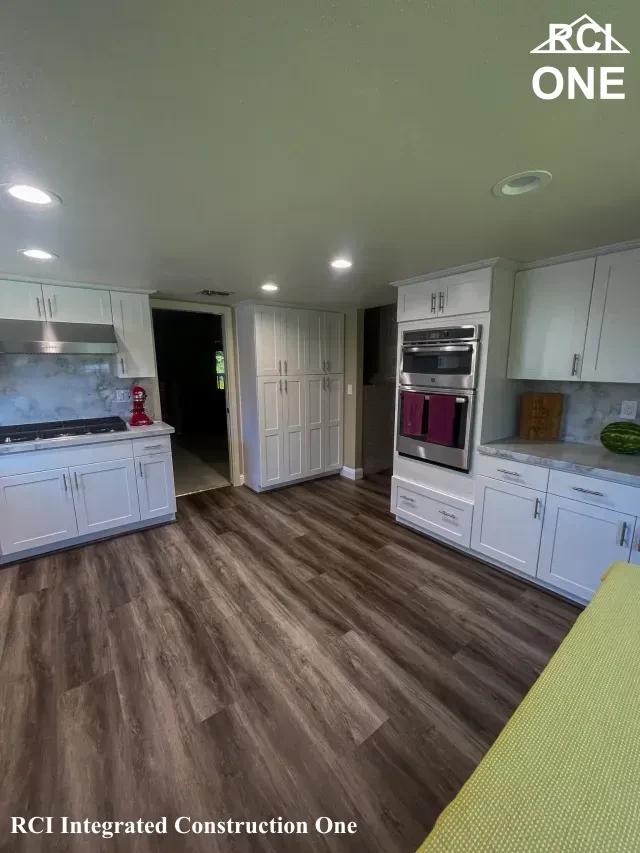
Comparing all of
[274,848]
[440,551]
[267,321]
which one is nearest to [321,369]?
[267,321]

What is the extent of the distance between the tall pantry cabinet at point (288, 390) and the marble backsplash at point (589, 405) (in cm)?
238

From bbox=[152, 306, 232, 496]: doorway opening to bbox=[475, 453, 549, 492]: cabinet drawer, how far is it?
14.3 ft

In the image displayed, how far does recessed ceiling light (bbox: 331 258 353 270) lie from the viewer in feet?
7.45

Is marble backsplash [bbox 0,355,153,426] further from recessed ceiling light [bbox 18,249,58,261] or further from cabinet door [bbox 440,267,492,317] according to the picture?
cabinet door [bbox 440,267,492,317]

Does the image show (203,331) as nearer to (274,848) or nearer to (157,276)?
(157,276)

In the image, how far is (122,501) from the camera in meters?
3.05

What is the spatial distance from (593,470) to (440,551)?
1.29 meters

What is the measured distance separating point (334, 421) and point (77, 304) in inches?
115

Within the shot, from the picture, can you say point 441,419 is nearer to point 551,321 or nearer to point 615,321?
point 551,321


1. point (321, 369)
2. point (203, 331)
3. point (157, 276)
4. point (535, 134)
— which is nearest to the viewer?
point (535, 134)

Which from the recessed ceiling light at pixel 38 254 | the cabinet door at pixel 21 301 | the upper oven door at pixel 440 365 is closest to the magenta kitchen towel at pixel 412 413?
the upper oven door at pixel 440 365

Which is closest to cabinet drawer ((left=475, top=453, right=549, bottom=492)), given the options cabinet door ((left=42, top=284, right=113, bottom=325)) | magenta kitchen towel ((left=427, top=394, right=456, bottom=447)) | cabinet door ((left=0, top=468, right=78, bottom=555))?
magenta kitchen towel ((left=427, top=394, right=456, bottom=447))

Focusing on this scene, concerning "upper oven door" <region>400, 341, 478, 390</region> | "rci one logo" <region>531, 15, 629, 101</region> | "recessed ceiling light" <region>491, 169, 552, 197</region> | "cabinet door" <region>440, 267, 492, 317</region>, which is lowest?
"upper oven door" <region>400, 341, 478, 390</region>

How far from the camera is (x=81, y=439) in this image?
2779mm
